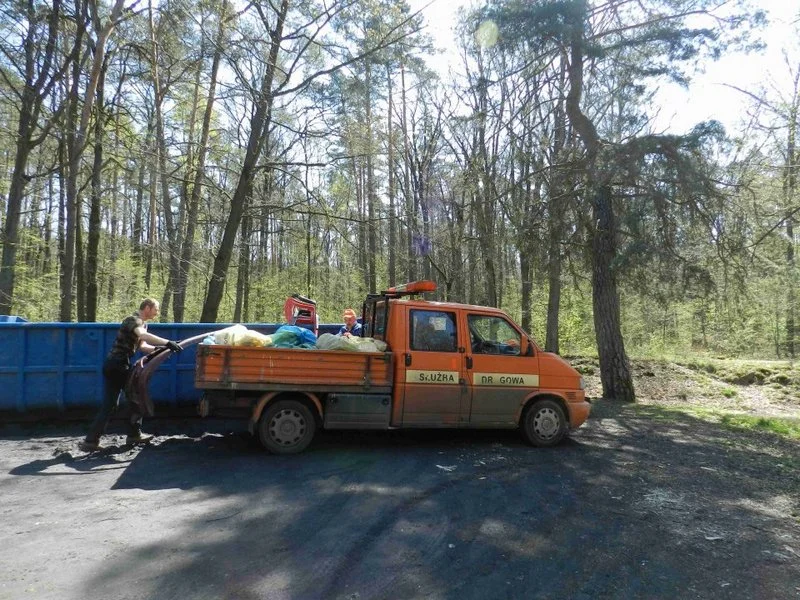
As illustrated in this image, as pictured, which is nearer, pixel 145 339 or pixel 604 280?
pixel 145 339

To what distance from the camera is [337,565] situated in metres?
3.64

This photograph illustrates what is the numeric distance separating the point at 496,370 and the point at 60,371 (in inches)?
253

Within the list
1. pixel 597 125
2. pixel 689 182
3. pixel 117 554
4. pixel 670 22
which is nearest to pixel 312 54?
pixel 597 125

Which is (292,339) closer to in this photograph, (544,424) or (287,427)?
(287,427)

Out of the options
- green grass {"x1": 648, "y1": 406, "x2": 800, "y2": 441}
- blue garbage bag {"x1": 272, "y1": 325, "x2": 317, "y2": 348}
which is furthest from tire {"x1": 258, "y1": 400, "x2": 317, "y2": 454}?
green grass {"x1": 648, "y1": 406, "x2": 800, "y2": 441}

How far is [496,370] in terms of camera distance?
7184 mm

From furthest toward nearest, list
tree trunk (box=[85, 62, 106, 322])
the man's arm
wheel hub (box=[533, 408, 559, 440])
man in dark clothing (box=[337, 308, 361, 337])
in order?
tree trunk (box=[85, 62, 106, 322]) → man in dark clothing (box=[337, 308, 361, 337]) → wheel hub (box=[533, 408, 559, 440]) → the man's arm

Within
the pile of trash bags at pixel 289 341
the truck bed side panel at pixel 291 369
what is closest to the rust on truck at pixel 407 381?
the truck bed side panel at pixel 291 369

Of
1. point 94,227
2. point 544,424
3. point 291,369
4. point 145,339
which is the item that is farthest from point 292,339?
point 94,227

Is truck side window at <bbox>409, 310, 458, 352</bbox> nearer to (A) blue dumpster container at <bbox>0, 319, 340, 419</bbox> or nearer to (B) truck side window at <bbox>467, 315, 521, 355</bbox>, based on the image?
(B) truck side window at <bbox>467, 315, 521, 355</bbox>

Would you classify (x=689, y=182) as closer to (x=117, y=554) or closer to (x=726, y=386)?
(x=726, y=386)

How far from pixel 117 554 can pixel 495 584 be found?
2682 mm

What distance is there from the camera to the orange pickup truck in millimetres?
6371

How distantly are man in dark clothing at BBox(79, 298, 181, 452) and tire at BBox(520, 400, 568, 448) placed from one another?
480cm
